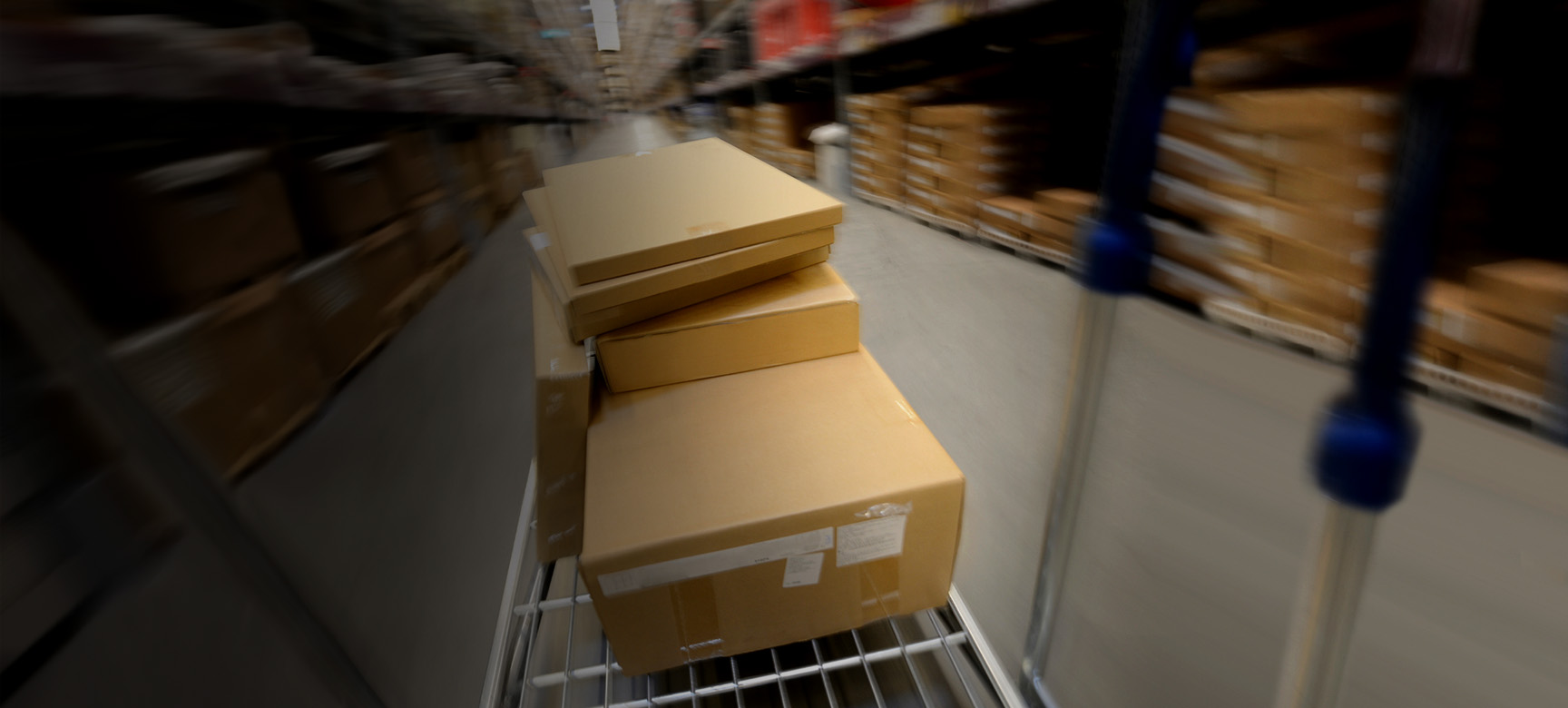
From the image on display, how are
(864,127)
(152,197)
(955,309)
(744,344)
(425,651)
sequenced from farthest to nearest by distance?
(864,127) < (955,309) < (744,344) < (425,651) < (152,197)

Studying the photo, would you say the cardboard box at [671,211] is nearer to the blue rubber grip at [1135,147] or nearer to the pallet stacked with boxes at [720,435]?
the pallet stacked with boxes at [720,435]

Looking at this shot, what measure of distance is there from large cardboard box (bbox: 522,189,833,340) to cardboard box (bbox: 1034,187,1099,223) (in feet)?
3.55

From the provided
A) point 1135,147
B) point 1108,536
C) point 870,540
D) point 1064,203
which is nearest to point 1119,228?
point 1135,147

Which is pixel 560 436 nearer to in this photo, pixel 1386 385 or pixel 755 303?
pixel 755 303

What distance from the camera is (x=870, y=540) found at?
675 millimetres

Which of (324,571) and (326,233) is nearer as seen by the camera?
(324,571)

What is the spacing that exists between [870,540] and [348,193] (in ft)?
3.30

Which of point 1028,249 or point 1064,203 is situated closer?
point 1064,203

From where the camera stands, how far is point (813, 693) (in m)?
0.78

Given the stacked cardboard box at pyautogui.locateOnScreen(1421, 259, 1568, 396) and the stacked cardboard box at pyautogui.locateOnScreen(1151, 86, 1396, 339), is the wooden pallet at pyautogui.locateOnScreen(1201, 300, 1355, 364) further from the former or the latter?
the stacked cardboard box at pyautogui.locateOnScreen(1421, 259, 1568, 396)

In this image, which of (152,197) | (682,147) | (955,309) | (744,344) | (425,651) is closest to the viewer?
(152,197)

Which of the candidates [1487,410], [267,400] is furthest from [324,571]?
[1487,410]

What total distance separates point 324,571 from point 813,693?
573mm

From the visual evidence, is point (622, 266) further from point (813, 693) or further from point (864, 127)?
point (864, 127)
